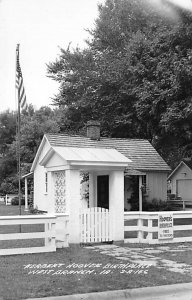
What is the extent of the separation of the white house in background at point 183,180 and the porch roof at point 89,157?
21.8m

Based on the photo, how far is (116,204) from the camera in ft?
43.6

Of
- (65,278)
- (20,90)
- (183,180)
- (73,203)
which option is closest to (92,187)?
(73,203)

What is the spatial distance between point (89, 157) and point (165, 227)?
2.80 meters

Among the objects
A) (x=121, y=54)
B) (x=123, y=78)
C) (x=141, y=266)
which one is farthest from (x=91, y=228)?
(x=121, y=54)

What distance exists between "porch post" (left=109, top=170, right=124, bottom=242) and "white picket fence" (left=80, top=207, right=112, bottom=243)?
0.16 metres

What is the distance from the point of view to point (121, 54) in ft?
98.3

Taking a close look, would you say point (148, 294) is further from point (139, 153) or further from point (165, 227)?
point (139, 153)

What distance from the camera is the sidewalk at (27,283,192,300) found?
719 centimetres

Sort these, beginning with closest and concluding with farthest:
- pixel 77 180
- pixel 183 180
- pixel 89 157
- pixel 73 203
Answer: pixel 73 203
pixel 77 180
pixel 89 157
pixel 183 180

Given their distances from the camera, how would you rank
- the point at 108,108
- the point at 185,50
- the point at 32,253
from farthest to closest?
the point at 108,108
the point at 185,50
the point at 32,253

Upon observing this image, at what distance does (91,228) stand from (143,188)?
548 inches

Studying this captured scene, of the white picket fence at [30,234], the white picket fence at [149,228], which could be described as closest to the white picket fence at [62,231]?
the white picket fence at [30,234]

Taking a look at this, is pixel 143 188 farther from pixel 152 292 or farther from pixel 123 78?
pixel 152 292

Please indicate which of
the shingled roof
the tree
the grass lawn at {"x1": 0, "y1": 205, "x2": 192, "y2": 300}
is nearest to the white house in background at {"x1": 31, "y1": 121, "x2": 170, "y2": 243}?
the grass lawn at {"x1": 0, "y1": 205, "x2": 192, "y2": 300}
